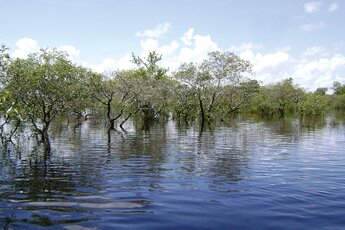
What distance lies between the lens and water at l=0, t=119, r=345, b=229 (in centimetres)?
1141

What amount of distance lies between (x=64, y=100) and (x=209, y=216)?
2337cm

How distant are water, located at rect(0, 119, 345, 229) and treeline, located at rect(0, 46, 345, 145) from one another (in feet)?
18.6

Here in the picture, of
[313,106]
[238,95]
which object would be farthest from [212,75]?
[313,106]

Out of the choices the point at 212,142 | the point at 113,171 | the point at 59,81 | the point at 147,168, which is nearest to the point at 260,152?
the point at 212,142

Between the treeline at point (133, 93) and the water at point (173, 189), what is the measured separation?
566 cm

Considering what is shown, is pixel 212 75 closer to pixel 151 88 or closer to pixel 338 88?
pixel 151 88

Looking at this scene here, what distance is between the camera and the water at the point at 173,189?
11414 mm

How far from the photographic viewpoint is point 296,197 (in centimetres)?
1409

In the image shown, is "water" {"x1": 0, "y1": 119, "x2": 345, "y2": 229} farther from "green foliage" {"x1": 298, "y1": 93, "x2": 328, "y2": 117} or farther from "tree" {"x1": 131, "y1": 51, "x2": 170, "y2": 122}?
"green foliage" {"x1": 298, "y1": 93, "x2": 328, "y2": 117}

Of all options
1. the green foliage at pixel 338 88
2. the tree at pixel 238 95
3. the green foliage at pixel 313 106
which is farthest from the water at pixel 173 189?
the green foliage at pixel 338 88

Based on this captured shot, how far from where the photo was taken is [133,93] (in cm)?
5472

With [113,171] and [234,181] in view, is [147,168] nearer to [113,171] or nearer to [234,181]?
[113,171]

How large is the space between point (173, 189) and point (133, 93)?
1589 inches

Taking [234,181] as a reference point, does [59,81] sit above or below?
above
